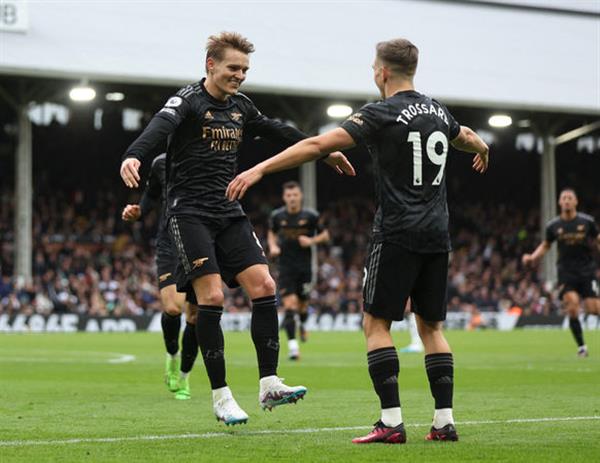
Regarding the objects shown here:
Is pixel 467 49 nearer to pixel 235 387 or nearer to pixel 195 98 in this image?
pixel 235 387

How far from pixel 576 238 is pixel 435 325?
12045 mm

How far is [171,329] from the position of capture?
11695 mm

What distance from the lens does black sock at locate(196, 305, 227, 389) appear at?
8164 millimetres

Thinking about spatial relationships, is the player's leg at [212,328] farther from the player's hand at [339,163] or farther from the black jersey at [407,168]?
the black jersey at [407,168]

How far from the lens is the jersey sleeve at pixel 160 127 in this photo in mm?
7660

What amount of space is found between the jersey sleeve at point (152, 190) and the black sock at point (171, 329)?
3.38 feet

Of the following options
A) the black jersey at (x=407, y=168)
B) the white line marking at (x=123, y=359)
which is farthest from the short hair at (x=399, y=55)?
the white line marking at (x=123, y=359)

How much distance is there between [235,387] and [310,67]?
27912 millimetres

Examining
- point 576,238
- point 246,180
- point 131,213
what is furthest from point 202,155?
point 576,238

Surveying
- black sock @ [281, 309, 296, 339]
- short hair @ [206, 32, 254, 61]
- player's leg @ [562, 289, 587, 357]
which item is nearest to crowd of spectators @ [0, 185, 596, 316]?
black sock @ [281, 309, 296, 339]

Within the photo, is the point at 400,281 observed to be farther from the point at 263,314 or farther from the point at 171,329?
the point at 171,329

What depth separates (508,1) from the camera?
143ft

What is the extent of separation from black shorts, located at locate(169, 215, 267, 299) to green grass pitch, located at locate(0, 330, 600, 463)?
1.04 meters

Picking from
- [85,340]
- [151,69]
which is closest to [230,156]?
[85,340]
